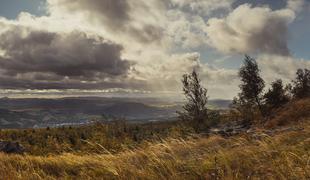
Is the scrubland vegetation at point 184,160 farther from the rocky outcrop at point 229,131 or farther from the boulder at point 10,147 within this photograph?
the boulder at point 10,147

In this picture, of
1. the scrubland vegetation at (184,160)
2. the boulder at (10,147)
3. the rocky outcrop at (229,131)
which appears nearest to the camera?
the scrubland vegetation at (184,160)

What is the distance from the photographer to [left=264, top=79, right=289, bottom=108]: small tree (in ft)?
156

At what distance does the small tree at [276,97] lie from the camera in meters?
47.7

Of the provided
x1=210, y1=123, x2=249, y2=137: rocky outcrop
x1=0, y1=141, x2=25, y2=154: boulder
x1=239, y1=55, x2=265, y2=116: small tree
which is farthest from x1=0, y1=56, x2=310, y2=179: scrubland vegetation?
x1=239, y1=55, x2=265, y2=116: small tree

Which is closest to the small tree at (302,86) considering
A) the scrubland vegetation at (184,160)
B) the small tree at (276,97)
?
the small tree at (276,97)

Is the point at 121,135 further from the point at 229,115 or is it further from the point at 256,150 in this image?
the point at 229,115

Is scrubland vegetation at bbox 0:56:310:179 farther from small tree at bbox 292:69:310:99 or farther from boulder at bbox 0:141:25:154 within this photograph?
small tree at bbox 292:69:310:99

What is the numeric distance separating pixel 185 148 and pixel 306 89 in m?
52.4

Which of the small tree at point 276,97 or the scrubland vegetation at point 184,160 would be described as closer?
the scrubland vegetation at point 184,160

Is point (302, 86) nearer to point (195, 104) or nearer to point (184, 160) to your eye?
point (195, 104)

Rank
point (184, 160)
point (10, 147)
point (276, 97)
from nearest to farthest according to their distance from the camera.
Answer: point (184, 160)
point (10, 147)
point (276, 97)

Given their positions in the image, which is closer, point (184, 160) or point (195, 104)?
point (184, 160)

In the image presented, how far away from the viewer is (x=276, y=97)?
1884 inches

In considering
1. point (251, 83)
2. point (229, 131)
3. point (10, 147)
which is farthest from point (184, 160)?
point (251, 83)
